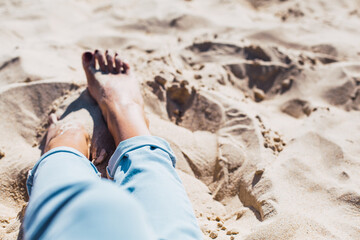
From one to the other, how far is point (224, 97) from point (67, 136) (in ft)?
3.05

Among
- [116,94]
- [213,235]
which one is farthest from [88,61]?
[213,235]

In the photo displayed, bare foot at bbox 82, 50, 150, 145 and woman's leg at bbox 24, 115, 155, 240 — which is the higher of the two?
woman's leg at bbox 24, 115, 155, 240

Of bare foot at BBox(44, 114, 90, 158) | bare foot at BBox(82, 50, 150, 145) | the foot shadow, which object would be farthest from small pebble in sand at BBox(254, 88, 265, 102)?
bare foot at BBox(44, 114, 90, 158)

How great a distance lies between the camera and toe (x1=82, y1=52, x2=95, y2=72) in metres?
1.86

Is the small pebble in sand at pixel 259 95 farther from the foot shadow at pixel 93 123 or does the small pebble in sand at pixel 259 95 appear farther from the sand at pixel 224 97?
the foot shadow at pixel 93 123

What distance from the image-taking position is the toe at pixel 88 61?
6.09 ft

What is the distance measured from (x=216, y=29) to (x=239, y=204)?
161 cm

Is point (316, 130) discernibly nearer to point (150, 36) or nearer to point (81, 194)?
point (81, 194)

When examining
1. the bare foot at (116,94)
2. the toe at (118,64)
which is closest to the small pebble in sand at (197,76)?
the bare foot at (116,94)

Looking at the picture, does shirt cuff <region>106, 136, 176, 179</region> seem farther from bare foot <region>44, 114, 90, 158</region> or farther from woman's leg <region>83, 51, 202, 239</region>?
bare foot <region>44, 114, 90, 158</region>

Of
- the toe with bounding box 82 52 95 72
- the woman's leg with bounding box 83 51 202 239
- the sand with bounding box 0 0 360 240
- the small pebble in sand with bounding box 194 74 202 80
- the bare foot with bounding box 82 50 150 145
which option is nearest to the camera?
the woman's leg with bounding box 83 51 202 239

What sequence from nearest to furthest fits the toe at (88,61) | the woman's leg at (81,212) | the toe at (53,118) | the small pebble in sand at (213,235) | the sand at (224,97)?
the woman's leg at (81,212)
the small pebble in sand at (213,235)
the sand at (224,97)
the toe at (53,118)
the toe at (88,61)

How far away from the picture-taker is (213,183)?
1478mm

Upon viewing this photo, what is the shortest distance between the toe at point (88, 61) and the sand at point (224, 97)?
0.13 meters
